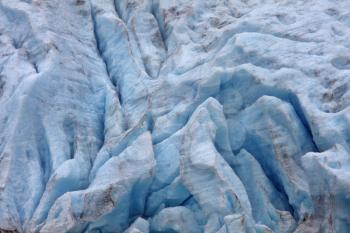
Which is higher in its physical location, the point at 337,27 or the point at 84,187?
the point at 337,27

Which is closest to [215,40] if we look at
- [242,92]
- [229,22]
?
A: [229,22]

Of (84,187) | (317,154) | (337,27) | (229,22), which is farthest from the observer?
(229,22)

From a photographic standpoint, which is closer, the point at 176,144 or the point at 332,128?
the point at 332,128

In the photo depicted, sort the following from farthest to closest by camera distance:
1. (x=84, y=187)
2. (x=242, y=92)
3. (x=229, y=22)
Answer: (x=229, y=22)
(x=242, y=92)
(x=84, y=187)

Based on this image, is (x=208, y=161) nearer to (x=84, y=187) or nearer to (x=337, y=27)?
(x=84, y=187)

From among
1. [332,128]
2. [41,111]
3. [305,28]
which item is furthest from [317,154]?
[41,111]

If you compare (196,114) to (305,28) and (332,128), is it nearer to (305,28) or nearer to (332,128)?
(332,128)
